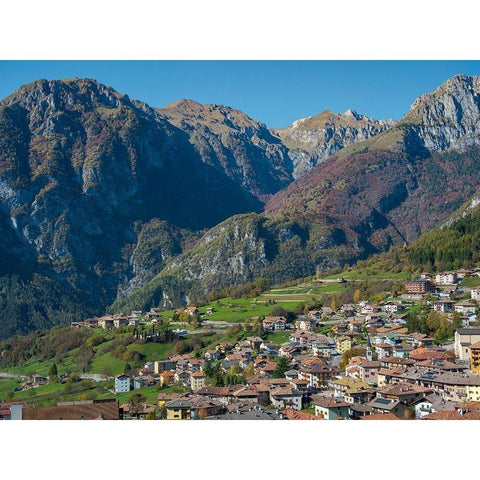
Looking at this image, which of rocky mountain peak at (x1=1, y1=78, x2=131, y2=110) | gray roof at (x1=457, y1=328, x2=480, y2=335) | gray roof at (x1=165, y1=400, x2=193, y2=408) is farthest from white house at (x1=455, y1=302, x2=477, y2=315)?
rocky mountain peak at (x1=1, y1=78, x2=131, y2=110)

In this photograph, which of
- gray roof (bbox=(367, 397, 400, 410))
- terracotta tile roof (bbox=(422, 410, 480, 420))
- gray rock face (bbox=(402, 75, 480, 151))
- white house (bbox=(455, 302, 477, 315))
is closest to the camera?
terracotta tile roof (bbox=(422, 410, 480, 420))

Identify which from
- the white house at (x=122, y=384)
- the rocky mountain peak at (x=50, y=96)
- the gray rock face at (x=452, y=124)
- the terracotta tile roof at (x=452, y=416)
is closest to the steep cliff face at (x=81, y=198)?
the rocky mountain peak at (x=50, y=96)

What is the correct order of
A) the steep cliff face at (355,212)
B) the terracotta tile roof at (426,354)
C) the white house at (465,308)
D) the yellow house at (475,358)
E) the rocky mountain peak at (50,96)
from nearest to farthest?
the yellow house at (475,358), the terracotta tile roof at (426,354), the white house at (465,308), the steep cliff face at (355,212), the rocky mountain peak at (50,96)

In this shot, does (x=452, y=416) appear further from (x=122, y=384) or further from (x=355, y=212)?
(x=355, y=212)

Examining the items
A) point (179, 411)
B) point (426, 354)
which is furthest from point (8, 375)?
point (426, 354)

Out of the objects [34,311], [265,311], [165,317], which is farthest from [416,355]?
[34,311]

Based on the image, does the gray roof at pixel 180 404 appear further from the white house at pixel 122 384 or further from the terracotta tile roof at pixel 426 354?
the terracotta tile roof at pixel 426 354

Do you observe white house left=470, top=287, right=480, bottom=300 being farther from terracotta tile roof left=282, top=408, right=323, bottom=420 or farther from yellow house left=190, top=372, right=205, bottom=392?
terracotta tile roof left=282, top=408, right=323, bottom=420
